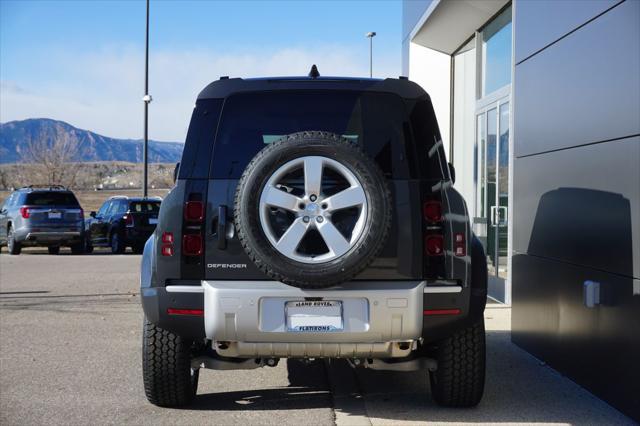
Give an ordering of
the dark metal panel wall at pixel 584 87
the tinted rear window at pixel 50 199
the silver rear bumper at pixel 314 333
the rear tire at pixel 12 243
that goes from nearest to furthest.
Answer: the silver rear bumper at pixel 314 333
the dark metal panel wall at pixel 584 87
the tinted rear window at pixel 50 199
the rear tire at pixel 12 243

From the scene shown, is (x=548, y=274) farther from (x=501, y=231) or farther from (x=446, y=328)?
(x=501, y=231)

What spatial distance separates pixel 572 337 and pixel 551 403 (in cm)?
74

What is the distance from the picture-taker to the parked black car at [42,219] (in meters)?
20.5

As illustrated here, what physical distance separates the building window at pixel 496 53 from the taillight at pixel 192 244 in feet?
24.1

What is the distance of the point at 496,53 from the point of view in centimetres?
1182

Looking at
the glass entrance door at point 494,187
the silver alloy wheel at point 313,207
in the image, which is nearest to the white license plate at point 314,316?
the silver alloy wheel at point 313,207

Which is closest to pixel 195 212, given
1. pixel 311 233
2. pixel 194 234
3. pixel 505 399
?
pixel 194 234

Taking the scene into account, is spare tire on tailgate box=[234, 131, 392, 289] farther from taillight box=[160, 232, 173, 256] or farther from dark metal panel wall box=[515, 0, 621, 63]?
dark metal panel wall box=[515, 0, 621, 63]

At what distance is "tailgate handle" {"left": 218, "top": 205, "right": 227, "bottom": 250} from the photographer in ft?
14.9

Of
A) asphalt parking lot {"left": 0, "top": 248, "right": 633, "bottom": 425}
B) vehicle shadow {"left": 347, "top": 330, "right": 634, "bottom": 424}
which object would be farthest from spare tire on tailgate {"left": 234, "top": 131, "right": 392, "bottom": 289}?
vehicle shadow {"left": 347, "top": 330, "right": 634, "bottom": 424}

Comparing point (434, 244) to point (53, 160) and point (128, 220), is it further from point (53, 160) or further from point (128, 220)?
point (53, 160)

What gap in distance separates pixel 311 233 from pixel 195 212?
0.70 metres

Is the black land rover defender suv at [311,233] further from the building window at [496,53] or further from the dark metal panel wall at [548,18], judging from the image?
the building window at [496,53]

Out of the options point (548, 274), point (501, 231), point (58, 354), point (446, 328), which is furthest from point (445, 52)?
point (446, 328)
